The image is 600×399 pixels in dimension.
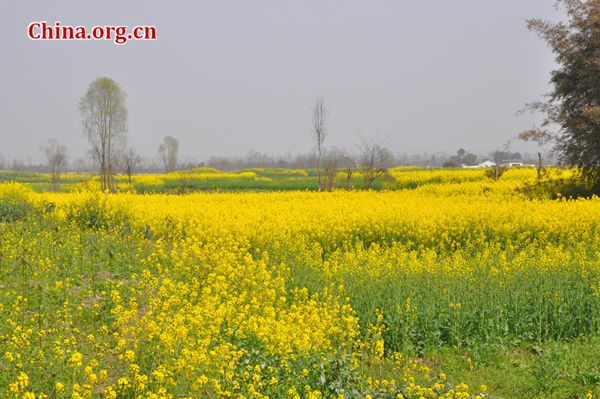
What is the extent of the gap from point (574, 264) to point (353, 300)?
473cm

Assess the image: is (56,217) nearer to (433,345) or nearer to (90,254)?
(90,254)

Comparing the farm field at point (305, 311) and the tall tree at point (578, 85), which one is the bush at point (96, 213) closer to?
the farm field at point (305, 311)

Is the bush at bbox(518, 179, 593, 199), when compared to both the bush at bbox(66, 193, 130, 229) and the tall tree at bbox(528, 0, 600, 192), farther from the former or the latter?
the bush at bbox(66, 193, 130, 229)

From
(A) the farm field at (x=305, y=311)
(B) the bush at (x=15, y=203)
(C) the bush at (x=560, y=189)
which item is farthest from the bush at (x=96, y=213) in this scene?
(C) the bush at (x=560, y=189)

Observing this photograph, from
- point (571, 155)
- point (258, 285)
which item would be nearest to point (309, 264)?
point (258, 285)

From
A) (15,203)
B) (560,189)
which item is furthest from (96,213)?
(560,189)

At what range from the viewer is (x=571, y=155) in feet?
77.1

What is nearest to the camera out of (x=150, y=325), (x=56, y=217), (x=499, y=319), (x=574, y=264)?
(x=150, y=325)

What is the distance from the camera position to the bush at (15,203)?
57.4 ft

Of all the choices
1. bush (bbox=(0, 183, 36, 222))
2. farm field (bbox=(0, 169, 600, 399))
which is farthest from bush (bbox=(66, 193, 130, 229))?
bush (bbox=(0, 183, 36, 222))

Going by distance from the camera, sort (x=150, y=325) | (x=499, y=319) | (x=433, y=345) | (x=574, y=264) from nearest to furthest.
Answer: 1. (x=150, y=325)
2. (x=433, y=345)
3. (x=499, y=319)
4. (x=574, y=264)

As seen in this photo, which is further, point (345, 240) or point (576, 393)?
point (345, 240)

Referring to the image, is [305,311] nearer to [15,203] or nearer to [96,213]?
[96,213]

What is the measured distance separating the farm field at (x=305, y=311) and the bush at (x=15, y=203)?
3485 millimetres
